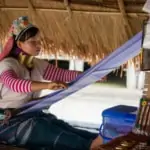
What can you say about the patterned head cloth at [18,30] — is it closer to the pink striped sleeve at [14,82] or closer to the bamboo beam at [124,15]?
the pink striped sleeve at [14,82]

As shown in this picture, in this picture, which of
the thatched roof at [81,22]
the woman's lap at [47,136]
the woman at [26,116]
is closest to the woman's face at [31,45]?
the woman at [26,116]

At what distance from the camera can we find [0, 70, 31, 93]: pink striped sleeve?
2.12 metres

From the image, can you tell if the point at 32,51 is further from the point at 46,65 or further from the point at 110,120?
the point at 110,120

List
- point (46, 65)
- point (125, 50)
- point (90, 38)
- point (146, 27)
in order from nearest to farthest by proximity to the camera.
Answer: point (146, 27)
point (125, 50)
point (46, 65)
point (90, 38)

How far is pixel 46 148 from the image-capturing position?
2.23 meters

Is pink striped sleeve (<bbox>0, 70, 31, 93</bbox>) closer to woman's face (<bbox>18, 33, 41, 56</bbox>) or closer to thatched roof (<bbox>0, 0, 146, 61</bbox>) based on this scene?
woman's face (<bbox>18, 33, 41, 56</bbox>)

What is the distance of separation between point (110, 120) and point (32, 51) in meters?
0.62

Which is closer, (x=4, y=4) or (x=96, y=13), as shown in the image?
(x=96, y=13)

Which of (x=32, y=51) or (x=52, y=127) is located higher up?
(x=32, y=51)

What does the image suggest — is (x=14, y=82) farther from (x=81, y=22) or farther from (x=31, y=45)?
(x=81, y=22)

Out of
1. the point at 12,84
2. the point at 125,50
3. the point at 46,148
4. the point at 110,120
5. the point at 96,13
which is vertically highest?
the point at 96,13

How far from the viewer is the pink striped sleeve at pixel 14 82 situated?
6.95 feet

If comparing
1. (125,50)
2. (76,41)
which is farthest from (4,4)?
(125,50)

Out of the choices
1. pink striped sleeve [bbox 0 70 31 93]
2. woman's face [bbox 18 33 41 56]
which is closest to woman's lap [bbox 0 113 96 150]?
pink striped sleeve [bbox 0 70 31 93]
